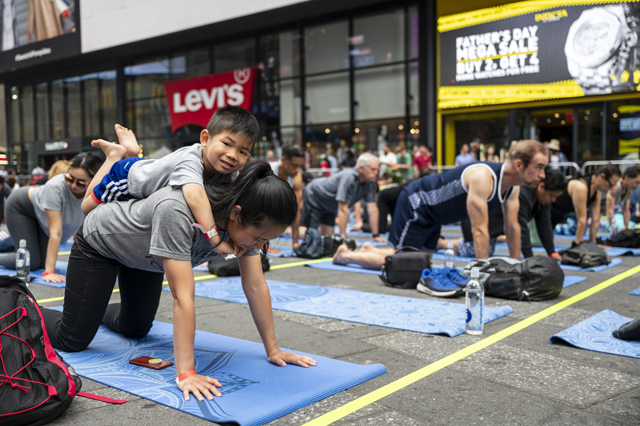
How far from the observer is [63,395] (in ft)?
7.41

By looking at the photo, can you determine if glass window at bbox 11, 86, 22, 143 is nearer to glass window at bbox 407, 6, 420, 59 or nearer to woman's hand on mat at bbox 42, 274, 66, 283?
glass window at bbox 407, 6, 420, 59

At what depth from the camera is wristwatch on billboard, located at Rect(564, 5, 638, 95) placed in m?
13.6

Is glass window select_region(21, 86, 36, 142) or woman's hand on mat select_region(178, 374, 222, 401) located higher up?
glass window select_region(21, 86, 36, 142)

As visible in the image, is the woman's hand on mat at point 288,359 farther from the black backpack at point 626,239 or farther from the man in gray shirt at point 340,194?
the black backpack at point 626,239

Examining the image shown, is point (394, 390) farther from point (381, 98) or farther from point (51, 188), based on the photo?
point (381, 98)

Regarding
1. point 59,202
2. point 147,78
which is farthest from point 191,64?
point 59,202

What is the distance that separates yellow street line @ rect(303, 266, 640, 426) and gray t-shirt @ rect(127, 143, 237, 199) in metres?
1.20

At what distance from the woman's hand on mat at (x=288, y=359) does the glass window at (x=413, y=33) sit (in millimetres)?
15521

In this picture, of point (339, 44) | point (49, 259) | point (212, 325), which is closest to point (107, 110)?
point (339, 44)

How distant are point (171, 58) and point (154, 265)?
23161 mm

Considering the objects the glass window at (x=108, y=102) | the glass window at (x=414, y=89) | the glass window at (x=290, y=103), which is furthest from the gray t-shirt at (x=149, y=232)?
the glass window at (x=108, y=102)

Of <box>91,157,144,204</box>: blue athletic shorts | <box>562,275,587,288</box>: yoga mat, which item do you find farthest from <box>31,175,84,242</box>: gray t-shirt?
<box>562,275,587,288</box>: yoga mat

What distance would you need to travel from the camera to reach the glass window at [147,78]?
80.8 feet

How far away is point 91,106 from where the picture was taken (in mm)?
28141
